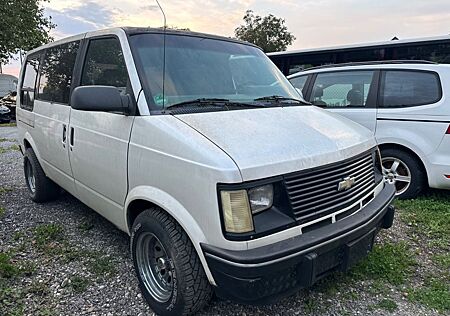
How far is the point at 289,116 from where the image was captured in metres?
2.75

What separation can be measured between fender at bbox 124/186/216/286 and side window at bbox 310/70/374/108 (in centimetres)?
344

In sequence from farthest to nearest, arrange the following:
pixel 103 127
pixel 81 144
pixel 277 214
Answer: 1. pixel 81 144
2. pixel 103 127
3. pixel 277 214

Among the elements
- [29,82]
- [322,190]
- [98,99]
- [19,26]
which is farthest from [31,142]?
[19,26]

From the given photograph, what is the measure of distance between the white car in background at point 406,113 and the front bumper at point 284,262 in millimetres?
2535

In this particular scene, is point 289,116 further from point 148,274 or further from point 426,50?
point 426,50

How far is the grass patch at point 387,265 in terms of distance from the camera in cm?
300

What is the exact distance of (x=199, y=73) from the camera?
114 inches

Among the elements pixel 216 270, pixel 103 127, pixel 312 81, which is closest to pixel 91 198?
pixel 103 127

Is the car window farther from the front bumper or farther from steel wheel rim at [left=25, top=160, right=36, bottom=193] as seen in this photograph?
steel wheel rim at [left=25, top=160, right=36, bottom=193]

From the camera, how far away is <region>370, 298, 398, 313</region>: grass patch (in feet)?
8.55

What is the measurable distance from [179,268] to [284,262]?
0.67 meters

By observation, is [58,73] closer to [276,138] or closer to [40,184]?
[40,184]

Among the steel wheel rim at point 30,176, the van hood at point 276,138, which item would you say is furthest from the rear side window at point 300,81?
the steel wheel rim at point 30,176

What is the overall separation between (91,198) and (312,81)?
3934 mm
